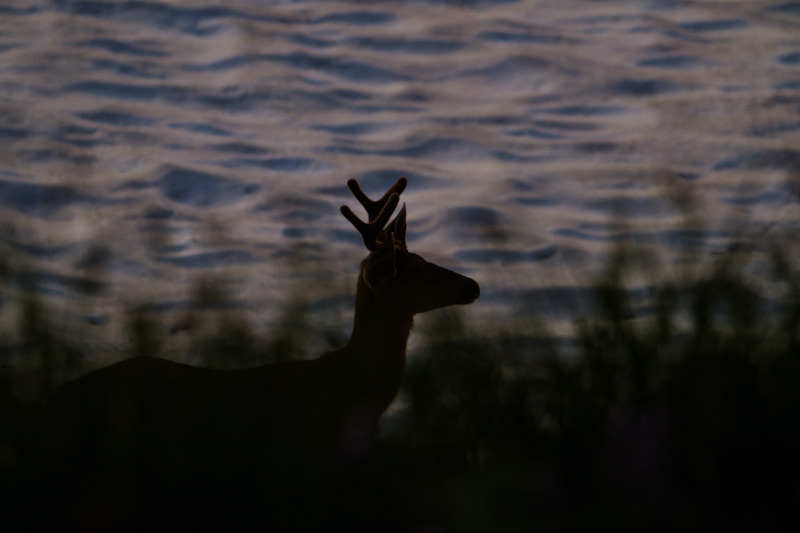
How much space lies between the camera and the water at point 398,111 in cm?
650

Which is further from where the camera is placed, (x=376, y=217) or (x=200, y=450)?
(x=376, y=217)

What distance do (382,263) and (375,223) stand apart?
→ 0.25 metres

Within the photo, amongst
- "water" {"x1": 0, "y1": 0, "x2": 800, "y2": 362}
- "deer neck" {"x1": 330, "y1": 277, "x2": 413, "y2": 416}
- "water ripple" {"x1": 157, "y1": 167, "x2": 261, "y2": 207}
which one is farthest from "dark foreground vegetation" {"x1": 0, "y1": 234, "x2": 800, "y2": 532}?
"water ripple" {"x1": 157, "y1": 167, "x2": 261, "y2": 207}

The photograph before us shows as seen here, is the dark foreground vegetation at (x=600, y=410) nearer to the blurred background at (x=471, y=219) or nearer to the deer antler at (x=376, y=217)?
the blurred background at (x=471, y=219)

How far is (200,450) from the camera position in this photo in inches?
59.4

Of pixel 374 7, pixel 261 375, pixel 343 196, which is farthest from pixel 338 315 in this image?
pixel 374 7

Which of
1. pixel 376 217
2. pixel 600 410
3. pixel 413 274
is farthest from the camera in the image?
pixel 376 217

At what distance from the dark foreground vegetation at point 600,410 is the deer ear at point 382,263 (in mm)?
1810

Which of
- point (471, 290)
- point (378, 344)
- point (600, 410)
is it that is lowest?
point (378, 344)

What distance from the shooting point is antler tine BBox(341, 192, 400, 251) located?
12.6ft

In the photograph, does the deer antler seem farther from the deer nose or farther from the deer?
the deer

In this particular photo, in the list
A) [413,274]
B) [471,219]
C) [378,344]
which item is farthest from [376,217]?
[471,219]

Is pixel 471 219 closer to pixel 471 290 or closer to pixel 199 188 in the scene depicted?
pixel 471 290

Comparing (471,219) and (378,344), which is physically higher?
(471,219)
